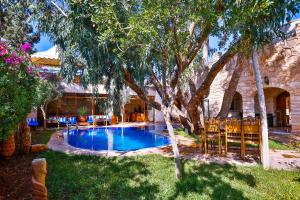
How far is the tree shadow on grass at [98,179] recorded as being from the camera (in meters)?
3.78

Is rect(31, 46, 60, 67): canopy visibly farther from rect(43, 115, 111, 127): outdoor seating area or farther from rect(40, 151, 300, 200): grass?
rect(40, 151, 300, 200): grass

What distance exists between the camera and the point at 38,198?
2943mm

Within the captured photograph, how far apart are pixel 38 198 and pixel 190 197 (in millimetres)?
2299

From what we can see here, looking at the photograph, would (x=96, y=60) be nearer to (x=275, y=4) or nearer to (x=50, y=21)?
(x=50, y=21)

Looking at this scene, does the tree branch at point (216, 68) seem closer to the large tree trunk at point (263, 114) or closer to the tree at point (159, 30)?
the tree at point (159, 30)

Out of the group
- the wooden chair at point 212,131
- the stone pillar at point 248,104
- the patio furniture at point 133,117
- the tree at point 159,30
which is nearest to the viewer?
the tree at point 159,30

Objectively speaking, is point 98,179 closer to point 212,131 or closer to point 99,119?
point 212,131

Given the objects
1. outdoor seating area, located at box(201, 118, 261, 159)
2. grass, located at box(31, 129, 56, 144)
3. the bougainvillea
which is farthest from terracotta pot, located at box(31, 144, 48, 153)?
outdoor seating area, located at box(201, 118, 261, 159)

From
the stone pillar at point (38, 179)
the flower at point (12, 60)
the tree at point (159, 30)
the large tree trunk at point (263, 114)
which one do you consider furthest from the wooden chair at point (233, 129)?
the flower at point (12, 60)

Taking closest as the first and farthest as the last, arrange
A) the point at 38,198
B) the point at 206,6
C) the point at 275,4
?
the point at 38,198 → the point at 275,4 → the point at 206,6

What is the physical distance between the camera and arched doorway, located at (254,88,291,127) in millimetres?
13263

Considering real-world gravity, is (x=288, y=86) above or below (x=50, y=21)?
below

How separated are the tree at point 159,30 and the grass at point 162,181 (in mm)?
578

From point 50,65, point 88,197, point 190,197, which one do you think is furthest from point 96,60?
point 50,65
